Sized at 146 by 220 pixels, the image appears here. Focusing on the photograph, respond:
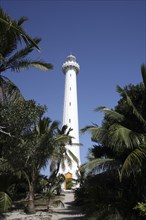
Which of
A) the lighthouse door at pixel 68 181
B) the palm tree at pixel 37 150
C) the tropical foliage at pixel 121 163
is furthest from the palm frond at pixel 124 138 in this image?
the lighthouse door at pixel 68 181

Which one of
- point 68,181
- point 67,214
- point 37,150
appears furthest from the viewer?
point 68,181

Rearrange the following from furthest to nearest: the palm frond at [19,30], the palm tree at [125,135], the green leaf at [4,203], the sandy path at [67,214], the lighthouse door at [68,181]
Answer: the lighthouse door at [68,181] < the sandy path at [67,214] < the green leaf at [4,203] < the palm tree at [125,135] < the palm frond at [19,30]

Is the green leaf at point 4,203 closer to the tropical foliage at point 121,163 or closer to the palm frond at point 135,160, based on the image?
the tropical foliage at point 121,163

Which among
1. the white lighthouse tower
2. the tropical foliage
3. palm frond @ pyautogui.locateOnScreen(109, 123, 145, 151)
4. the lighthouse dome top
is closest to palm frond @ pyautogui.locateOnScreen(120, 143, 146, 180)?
the tropical foliage

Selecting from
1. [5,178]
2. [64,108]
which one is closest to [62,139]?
[5,178]

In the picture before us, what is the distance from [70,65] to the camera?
4212 cm

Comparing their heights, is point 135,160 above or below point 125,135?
below

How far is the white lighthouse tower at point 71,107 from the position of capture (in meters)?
35.1

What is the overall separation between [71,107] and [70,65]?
8087mm

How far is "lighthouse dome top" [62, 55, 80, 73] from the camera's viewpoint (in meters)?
42.2

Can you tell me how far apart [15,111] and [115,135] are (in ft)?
15.2

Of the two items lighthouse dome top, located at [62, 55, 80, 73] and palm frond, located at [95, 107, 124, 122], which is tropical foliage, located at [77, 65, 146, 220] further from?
lighthouse dome top, located at [62, 55, 80, 73]

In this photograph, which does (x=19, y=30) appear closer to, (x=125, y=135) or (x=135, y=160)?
(x=125, y=135)

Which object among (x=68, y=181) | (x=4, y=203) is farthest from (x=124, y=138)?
(x=68, y=181)
